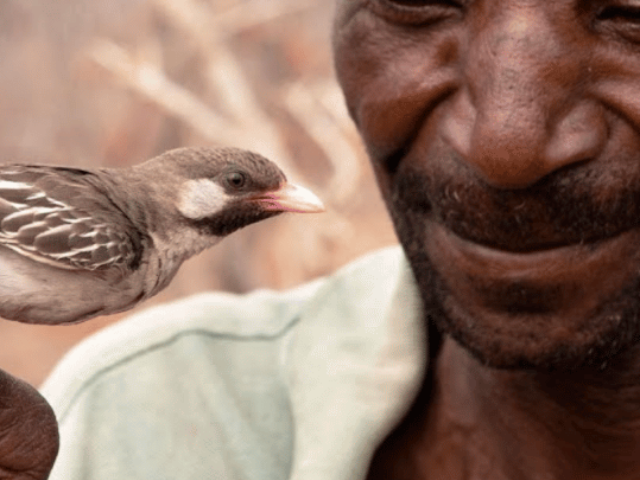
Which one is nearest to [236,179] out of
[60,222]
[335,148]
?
[60,222]

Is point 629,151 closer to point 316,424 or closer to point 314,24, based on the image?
point 316,424

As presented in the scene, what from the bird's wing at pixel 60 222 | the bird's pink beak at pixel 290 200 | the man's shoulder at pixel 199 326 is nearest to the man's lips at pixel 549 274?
the bird's pink beak at pixel 290 200

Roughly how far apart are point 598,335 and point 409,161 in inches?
22.8

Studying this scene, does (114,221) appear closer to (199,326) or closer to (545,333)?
(545,333)

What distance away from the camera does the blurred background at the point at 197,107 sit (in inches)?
303

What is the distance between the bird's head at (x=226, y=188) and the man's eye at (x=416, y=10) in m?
0.45

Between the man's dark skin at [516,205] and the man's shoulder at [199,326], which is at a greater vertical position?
the man's dark skin at [516,205]

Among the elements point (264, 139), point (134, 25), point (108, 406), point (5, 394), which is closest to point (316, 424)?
point (108, 406)

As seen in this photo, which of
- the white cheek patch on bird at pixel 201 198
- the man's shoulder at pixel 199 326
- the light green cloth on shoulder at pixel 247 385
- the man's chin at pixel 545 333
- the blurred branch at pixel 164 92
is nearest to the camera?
the man's chin at pixel 545 333

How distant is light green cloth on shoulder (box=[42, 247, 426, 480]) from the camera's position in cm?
302

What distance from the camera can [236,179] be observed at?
2.68 meters

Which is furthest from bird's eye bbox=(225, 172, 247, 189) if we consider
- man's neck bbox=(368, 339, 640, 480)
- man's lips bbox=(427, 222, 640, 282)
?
man's neck bbox=(368, 339, 640, 480)

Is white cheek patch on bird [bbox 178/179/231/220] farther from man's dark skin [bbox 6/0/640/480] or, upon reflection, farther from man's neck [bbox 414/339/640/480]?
man's neck [bbox 414/339/640/480]

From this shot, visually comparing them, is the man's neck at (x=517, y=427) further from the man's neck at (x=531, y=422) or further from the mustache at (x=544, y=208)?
the mustache at (x=544, y=208)
